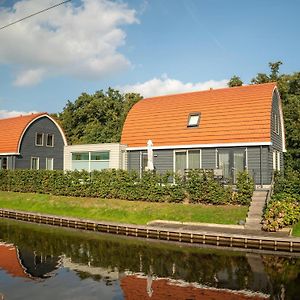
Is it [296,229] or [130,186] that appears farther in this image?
[130,186]

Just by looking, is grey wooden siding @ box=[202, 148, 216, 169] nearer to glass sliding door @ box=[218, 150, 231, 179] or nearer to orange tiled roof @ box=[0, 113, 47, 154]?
glass sliding door @ box=[218, 150, 231, 179]

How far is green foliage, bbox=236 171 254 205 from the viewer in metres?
21.6

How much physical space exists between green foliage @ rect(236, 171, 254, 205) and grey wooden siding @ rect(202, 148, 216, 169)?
440 cm

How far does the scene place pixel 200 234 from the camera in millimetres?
18000

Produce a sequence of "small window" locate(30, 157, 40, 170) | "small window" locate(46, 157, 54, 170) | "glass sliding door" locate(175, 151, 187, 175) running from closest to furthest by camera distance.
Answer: "glass sliding door" locate(175, 151, 187, 175)
"small window" locate(30, 157, 40, 170)
"small window" locate(46, 157, 54, 170)

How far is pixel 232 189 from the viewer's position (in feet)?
74.3

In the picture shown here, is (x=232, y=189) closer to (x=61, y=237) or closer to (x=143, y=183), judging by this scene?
(x=143, y=183)

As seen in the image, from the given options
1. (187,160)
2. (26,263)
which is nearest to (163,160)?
(187,160)

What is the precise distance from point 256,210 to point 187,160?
27.2 ft

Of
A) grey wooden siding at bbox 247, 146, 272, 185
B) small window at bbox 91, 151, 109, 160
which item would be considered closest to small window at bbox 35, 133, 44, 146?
small window at bbox 91, 151, 109, 160

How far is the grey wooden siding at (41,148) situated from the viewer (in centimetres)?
4005

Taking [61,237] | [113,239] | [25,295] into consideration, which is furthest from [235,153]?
[25,295]

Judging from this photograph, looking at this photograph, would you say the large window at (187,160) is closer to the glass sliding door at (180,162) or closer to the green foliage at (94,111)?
the glass sliding door at (180,162)

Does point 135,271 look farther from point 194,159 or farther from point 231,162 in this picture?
point 194,159
